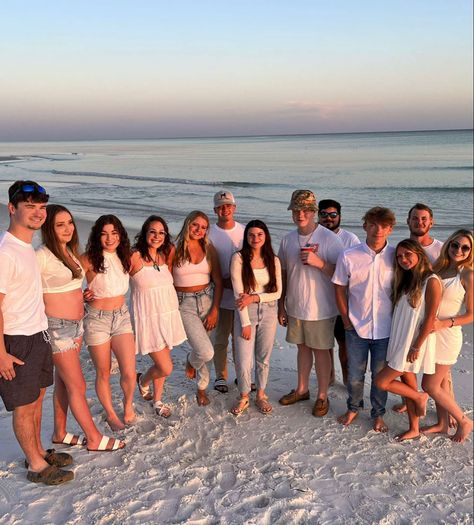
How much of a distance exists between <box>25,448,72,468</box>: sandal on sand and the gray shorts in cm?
74

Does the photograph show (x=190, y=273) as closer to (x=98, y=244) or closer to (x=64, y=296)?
(x=98, y=244)

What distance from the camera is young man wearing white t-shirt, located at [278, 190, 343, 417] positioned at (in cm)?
443

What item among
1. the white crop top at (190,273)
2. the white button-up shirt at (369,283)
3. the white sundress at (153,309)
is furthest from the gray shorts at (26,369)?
the white button-up shirt at (369,283)

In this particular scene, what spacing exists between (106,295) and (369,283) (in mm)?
2387

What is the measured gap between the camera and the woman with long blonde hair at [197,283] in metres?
4.61

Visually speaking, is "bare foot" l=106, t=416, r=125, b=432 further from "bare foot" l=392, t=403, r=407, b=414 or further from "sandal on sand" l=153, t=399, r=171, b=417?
"bare foot" l=392, t=403, r=407, b=414

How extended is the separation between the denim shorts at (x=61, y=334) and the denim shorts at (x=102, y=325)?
271 millimetres

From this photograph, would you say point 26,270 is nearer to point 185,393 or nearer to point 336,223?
point 185,393

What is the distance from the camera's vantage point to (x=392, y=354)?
4199 millimetres

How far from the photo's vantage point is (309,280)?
179 inches

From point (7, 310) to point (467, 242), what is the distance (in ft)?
12.2

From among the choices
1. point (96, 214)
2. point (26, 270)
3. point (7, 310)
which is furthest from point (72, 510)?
point (96, 214)

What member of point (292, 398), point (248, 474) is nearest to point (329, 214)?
point (292, 398)

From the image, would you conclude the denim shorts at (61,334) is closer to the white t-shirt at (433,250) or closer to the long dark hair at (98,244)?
the long dark hair at (98,244)
